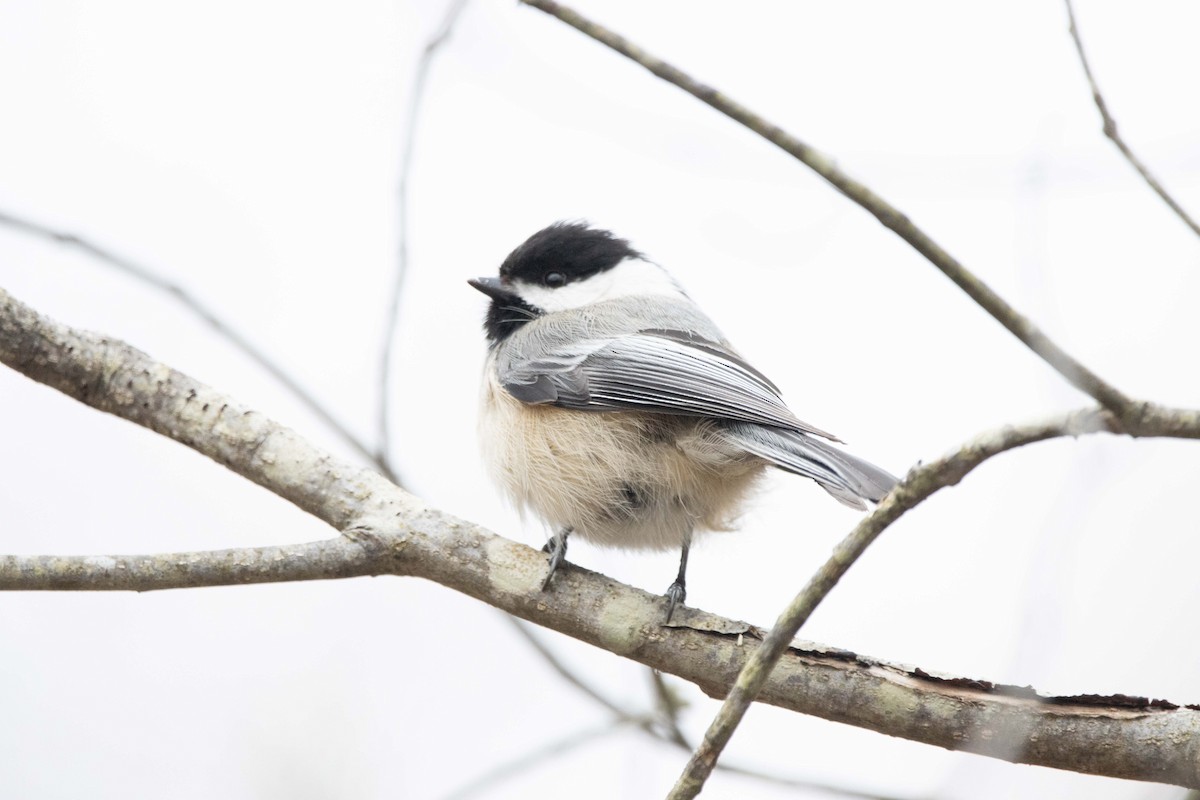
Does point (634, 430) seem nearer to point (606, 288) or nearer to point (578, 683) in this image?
point (578, 683)

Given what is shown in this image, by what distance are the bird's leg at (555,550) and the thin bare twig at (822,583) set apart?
955mm

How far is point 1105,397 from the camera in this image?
151 centimetres

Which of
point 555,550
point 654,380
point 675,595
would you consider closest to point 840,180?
point 675,595

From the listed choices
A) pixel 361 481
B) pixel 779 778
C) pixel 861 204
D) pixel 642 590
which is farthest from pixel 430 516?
pixel 861 204

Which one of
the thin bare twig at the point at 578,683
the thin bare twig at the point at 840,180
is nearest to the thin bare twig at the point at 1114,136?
the thin bare twig at the point at 840,180

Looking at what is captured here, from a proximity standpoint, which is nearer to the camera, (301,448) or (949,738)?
(949,738)

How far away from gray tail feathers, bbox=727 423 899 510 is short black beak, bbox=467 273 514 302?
1327mm

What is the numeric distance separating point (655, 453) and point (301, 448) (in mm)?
1070

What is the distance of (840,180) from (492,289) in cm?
241

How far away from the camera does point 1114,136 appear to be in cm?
193

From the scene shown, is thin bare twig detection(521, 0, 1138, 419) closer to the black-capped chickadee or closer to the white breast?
the black-capped chickadee

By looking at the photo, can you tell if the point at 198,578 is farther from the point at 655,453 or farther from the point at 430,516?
the point at 655,453

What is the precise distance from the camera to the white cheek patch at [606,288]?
413 cm

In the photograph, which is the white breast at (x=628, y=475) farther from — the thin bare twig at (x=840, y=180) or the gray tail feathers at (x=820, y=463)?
the thin bare twig at (x=840, y=180)
